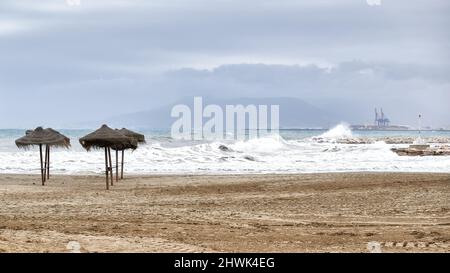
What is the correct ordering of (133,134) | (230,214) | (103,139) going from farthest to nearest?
(133,134) < (103,139) < (230,214)

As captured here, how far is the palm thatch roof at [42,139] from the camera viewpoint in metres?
19.9

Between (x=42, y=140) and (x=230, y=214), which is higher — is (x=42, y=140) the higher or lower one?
the higher one

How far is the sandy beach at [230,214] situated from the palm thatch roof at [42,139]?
1.12m

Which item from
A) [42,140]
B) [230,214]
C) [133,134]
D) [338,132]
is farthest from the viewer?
[338,132]

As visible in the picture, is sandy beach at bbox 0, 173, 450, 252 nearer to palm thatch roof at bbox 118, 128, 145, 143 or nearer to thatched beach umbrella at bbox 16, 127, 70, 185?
thatched beach umbrella at bbox 16, 127, 70, 185

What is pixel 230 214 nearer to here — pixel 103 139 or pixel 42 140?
pixel 103 139

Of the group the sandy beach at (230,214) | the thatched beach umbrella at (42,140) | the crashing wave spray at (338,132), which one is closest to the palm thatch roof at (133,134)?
the sandy beach at (230,214)

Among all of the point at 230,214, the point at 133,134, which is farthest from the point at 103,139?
the point at 230,214

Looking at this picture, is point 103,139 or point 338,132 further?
point 338,132

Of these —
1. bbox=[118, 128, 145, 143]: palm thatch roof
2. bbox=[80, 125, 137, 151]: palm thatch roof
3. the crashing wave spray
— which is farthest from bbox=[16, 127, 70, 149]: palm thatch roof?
the crashing wave spray

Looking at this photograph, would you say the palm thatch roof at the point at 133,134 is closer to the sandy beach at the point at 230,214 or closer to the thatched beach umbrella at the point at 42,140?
the sandy beach at the point at 230,214

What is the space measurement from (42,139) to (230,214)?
9.63 meters

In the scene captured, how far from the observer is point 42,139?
20.0 m

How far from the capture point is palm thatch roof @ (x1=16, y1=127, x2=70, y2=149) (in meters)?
19.9
